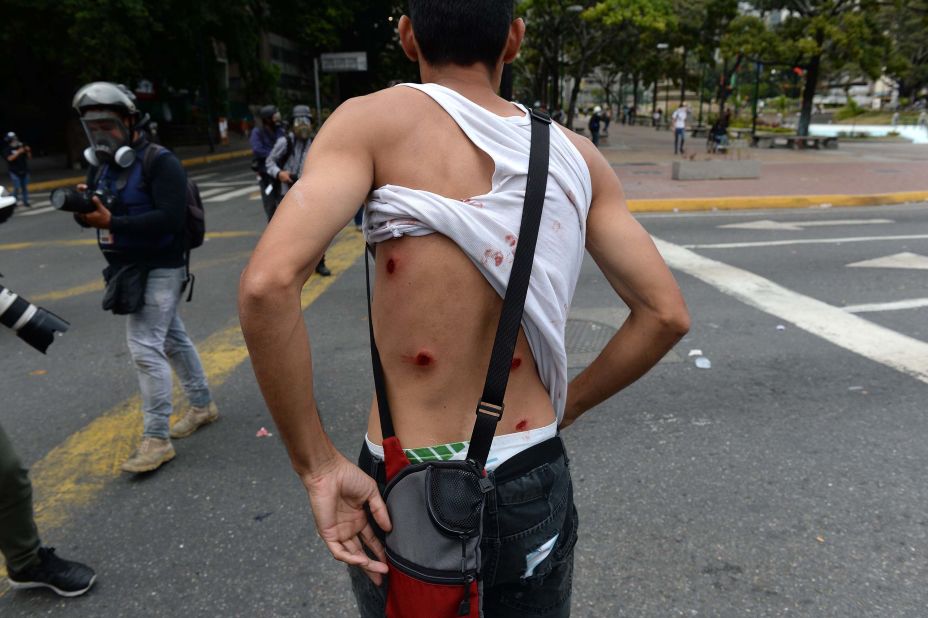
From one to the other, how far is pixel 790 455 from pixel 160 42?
26732 millimetres

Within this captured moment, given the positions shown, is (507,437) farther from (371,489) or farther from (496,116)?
(496,116)

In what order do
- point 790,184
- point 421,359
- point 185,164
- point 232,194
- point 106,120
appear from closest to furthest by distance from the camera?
point 421,359 → point 106,120 → point 790,184 → point 232,194 → point 185,164

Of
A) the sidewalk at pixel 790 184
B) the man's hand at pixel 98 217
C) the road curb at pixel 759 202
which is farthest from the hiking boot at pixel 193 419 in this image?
the sidewalk at pixel 790 184

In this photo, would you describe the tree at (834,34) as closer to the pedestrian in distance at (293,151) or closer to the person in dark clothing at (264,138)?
the person in dark clothing at (264,138)

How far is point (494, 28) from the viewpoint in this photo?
52.6 inches

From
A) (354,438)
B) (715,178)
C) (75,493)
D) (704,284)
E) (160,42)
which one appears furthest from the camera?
(160,42)

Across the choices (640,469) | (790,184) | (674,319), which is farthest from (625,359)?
(790,184)

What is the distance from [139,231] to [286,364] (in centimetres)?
257

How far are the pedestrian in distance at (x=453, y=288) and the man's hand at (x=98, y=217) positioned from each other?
2.37 metres

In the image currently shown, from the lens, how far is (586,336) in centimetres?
533

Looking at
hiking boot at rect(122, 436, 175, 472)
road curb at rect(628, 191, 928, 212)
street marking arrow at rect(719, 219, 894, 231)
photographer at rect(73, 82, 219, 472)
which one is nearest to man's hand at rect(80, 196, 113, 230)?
photographer at rect(73, 82, 219, 472)

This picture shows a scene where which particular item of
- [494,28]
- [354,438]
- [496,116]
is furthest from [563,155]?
[354,438]

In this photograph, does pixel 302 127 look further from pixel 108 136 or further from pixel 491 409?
pixel 491 409

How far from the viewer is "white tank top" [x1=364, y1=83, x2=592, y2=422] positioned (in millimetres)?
1259
